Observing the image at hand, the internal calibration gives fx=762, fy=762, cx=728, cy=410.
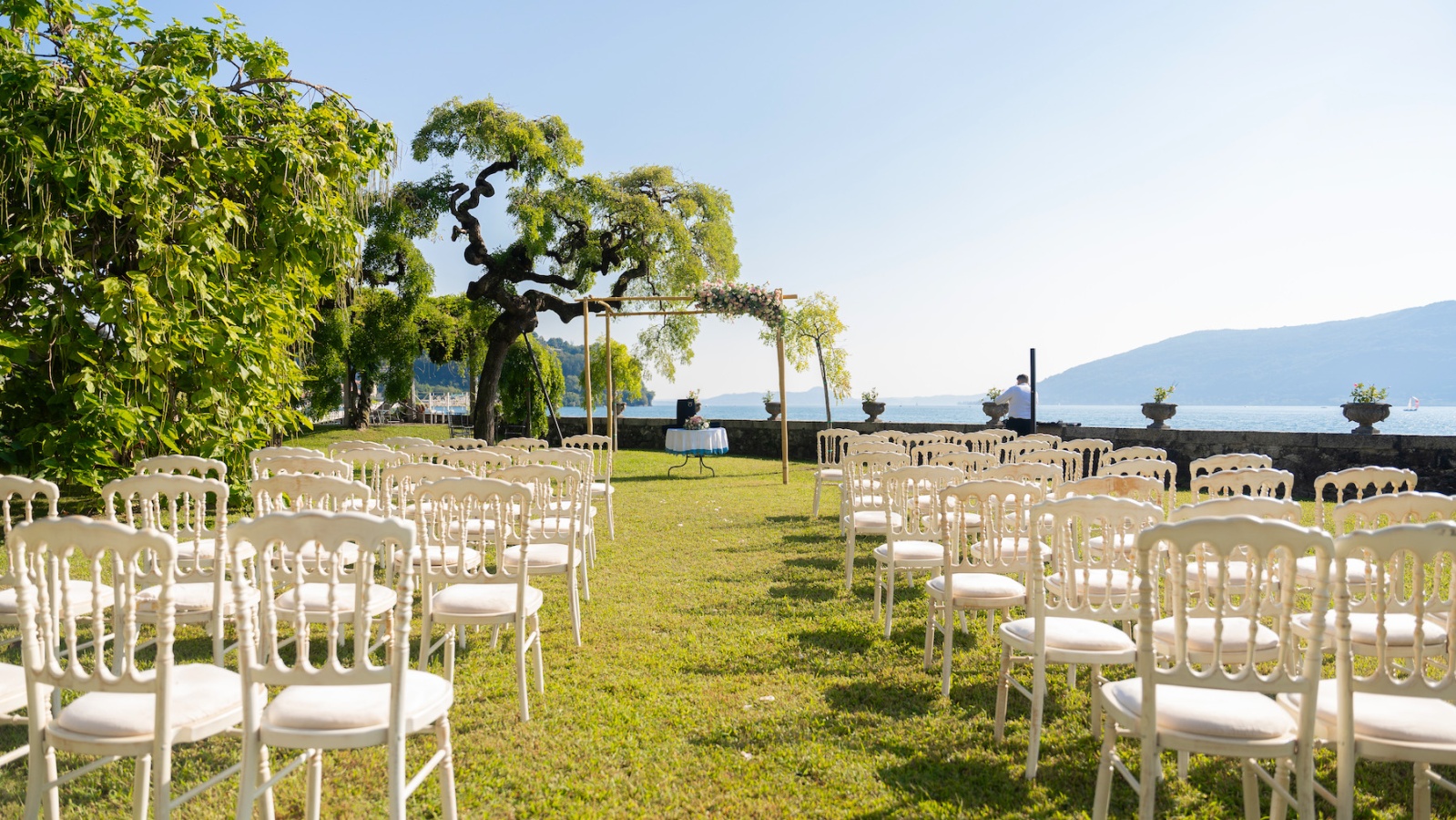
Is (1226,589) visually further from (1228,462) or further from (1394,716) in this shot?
(1228,462)

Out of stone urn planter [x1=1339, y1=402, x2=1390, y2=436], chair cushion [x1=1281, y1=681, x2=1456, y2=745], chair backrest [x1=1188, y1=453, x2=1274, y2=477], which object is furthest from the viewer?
stone urn planter [x1=1339, y1=402, x2=1390, y2=436]

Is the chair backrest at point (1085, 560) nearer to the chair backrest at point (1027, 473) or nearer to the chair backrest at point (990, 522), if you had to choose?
the chair backrest at point (990, 522)

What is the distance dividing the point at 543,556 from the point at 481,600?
853 mm

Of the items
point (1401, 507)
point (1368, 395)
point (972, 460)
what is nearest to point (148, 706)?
point (1401, 507)

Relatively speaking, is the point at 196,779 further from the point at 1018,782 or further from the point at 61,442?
the point at 61,442

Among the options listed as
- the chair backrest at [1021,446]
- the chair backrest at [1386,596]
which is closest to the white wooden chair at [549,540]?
the chair backrest at [1386,596]

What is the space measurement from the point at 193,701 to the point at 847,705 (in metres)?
2.25

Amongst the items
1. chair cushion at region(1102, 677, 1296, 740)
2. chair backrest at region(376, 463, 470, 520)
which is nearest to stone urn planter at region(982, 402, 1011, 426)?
chair backrest at region(376, 463, 470, 520)

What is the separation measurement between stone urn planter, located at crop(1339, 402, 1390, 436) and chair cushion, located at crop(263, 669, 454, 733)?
11573mm

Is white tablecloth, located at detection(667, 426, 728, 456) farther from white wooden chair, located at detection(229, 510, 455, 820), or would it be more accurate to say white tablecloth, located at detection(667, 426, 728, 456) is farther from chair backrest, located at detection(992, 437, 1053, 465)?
white wooden chair, located at detection(229, 510, 455, 820)

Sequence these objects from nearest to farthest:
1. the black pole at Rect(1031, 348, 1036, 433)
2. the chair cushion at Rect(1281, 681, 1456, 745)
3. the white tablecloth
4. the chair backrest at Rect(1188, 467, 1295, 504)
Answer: the chair cushion at Rect(1281, 681, 1456, 745) < the chair backrest at Rect(1188, 467, 1295, 504) < the black pole at Rect(1031, 348, 1036, 433) < the white tablecloth

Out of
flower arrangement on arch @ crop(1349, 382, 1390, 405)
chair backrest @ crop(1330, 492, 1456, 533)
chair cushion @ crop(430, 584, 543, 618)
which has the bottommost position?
chair cushion @ crop(430, 584, 543, 618)

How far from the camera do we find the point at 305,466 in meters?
3.72

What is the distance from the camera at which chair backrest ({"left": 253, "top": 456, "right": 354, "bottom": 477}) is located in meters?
3.66
